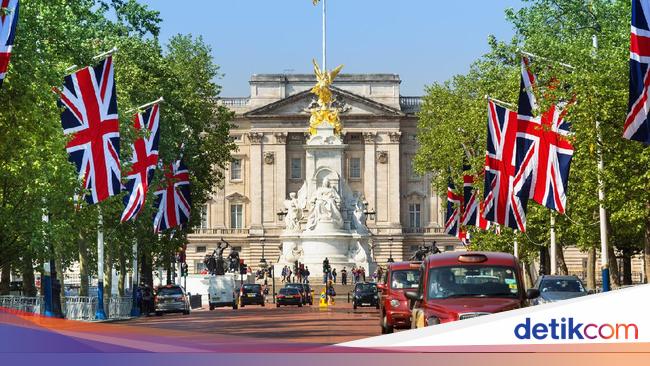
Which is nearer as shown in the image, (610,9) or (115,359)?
(115,359)

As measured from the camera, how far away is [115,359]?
6.84 m

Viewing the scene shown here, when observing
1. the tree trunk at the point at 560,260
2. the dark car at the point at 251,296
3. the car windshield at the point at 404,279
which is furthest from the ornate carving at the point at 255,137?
the car windshield at the point at 404,279

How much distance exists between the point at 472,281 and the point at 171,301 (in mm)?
47501

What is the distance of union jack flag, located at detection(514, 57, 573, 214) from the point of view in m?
41.8

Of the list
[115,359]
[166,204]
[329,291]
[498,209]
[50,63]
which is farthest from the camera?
[329,291]

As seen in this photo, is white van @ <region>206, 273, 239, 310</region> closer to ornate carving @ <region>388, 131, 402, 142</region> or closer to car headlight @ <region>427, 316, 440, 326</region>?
car headlight @ <region>427, 316, 440, 326</region>

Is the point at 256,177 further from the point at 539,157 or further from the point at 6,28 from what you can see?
the point at 6,28

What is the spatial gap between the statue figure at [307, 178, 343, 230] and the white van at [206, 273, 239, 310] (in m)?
27.6

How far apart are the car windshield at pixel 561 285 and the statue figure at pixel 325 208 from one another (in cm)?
6933

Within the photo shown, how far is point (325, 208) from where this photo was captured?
366ft

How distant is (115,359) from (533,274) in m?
90.1

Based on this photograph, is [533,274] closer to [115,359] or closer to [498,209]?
[498,209]

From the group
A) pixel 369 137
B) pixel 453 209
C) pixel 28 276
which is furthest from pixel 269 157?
pixel 28 276

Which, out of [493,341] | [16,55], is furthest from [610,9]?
[493,341]
